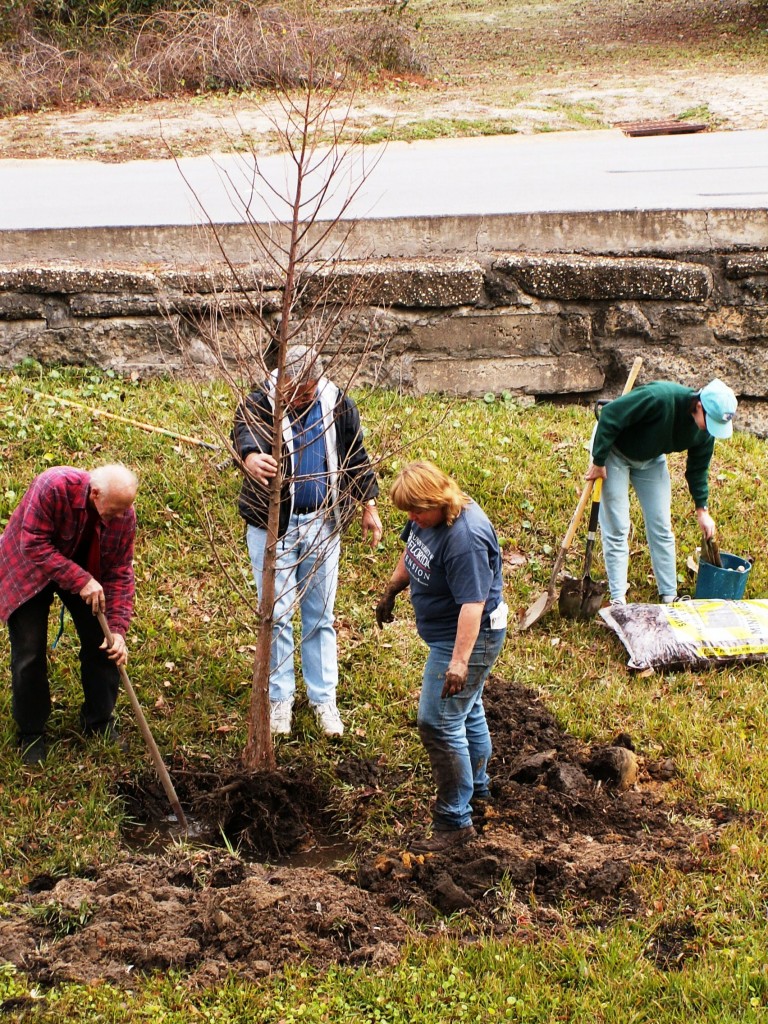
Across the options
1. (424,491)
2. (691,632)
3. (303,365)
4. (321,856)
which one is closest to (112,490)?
(303,365)

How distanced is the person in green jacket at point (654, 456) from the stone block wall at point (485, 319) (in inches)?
89.5

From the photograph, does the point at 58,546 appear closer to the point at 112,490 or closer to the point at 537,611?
the point at 112,490

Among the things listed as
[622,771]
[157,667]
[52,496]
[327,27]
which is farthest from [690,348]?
[327,27]

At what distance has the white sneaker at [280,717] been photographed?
5.70m

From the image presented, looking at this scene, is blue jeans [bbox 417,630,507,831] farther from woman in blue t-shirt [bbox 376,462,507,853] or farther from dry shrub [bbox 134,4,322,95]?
dry shrub [bbox 134,4,322,95]

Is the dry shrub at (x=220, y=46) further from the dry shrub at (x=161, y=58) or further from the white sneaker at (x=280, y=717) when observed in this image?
the white sneaker at (x=280, y=717)

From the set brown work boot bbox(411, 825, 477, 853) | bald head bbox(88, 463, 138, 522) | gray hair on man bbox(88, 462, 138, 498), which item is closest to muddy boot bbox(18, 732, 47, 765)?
bald head bbox(88, 463, 138, 522)

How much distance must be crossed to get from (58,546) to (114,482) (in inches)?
21.4

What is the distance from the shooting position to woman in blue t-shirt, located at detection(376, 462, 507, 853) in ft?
14.8

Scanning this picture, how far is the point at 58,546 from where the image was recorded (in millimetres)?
5105

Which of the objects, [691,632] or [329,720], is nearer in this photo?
[329,720]

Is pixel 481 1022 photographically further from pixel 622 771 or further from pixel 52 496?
pixel 52 496

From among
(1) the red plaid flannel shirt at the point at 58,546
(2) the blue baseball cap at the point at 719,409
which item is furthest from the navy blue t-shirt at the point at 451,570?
(2) the blue baseball cap at the point at 719,409

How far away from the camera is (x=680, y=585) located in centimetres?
739
